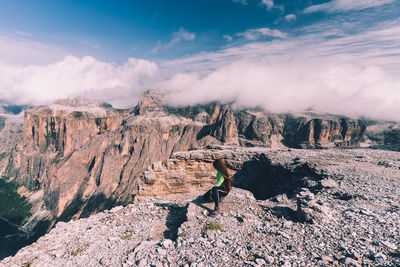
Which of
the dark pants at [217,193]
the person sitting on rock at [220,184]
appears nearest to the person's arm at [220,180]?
the person sitting on rock at [220,184]

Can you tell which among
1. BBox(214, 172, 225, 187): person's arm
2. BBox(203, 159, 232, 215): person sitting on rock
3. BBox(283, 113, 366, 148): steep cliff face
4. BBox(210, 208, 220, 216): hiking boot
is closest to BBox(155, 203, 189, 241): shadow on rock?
BBox(210, 208, 220, 216): hiking boot

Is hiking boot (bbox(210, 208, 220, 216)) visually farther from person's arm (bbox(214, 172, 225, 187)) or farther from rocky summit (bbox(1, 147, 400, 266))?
person's arm (bbox(214, 172, 225, 187))

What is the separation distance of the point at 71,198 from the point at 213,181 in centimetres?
18940

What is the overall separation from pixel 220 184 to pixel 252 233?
3.06m

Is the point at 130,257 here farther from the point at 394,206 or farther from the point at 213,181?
the point at 213,181

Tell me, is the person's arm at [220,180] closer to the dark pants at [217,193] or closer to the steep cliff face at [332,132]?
the dark pants at [217,193]

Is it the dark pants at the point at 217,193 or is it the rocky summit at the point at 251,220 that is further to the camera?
the dark pants at the point at 217,193

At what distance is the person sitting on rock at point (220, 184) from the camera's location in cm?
1070

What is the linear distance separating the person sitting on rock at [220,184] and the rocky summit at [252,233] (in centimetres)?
85

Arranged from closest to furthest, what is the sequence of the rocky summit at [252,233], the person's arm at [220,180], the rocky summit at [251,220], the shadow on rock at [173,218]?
the rocky summit at [252,233] → the rocky summit at [251,220] → the shadow on rock at [173,218] → the person's arm at [220,180]

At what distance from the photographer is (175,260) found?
23.2ft

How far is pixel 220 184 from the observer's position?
10844 mm

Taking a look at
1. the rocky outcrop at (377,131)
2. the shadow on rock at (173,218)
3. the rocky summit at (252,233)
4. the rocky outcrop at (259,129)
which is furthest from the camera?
the rocky outcrop at (259,129)

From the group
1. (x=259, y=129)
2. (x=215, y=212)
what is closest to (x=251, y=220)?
(x=215, y=212)
